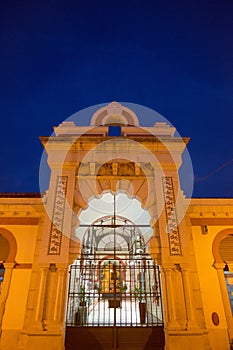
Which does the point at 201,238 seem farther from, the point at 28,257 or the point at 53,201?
the point at 28,257

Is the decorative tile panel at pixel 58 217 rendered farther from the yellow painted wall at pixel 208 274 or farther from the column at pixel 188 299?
the yellow painted wall at pixel 208 274

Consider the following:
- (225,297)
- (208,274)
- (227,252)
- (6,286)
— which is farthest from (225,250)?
(6,286)

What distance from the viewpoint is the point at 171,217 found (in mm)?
7109

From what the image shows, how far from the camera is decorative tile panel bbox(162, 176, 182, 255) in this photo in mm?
6652

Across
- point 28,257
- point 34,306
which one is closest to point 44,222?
point 28,257

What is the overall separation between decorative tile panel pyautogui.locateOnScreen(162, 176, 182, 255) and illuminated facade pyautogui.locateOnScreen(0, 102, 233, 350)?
0.03 m

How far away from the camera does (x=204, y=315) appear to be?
6.44 meters

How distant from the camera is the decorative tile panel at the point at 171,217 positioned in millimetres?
6652

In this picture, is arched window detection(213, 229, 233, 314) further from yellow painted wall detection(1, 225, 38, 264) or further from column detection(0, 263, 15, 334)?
column detection(0, 263, 15, 334)

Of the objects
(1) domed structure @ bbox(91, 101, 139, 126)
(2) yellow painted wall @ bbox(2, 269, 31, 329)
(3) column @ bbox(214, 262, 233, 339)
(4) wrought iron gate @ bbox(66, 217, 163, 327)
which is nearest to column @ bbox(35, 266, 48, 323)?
(2) yellow painted wall @ bbox(2, 269, 31, 329)

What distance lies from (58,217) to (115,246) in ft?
7.02

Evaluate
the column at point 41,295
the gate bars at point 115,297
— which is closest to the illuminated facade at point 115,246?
the column at point 41,295

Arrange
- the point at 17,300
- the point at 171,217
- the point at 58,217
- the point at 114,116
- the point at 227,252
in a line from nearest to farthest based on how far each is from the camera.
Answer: the point at 17,300 < the point at 58,217 < the point at 171,217 < the point at 227,252 < the point at 114,116

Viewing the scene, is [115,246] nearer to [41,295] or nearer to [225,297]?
[41,295]
